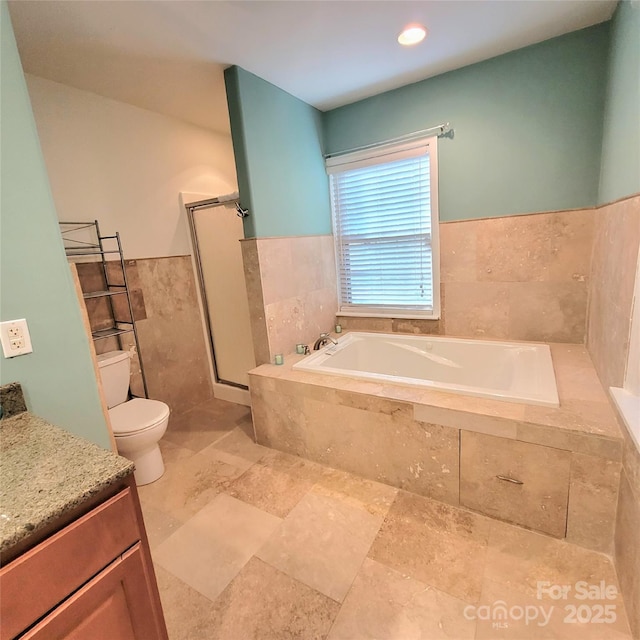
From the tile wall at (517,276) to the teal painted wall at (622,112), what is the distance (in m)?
0.34

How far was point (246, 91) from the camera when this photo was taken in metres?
2.27

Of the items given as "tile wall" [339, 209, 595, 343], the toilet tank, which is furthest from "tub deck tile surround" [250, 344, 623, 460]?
the toilet tank

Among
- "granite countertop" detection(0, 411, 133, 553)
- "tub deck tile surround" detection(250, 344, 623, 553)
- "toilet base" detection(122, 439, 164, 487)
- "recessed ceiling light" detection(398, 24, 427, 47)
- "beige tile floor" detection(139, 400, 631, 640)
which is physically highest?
"recessed ceiling light" detection(398, 24, 427, 47)

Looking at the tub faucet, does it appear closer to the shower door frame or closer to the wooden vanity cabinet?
the shower door frame

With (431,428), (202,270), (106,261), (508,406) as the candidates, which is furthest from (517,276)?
(106,261)

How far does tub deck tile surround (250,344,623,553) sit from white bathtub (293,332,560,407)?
0.27 feet

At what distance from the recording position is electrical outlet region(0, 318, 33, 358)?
1.11 meters

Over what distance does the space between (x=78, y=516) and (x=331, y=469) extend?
1.60 meters

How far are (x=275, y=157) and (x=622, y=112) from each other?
6.64 feet

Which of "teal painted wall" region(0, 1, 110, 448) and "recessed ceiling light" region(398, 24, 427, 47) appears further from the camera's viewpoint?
"recessed ceiling light" region(398, 24, 427, 47)

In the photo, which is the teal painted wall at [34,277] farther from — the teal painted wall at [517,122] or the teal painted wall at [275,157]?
the teal painted wall at [517,122]

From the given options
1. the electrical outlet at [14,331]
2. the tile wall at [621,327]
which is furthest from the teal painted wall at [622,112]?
the electrical outlet at [14,331]

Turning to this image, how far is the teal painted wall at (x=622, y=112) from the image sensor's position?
4.95 ft

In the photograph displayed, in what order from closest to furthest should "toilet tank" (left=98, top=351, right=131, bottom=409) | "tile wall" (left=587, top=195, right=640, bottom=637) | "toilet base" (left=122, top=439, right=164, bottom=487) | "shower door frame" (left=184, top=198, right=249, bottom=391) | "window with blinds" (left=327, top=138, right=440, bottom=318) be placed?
"tile wall" (left=587, top=195, right=640, bottom=637)
"toilet base" (left=122, top=439, right=164, bottom=487)
"toilet tank" (left=98, top=351, right=131, bottom=409)
"window with blinds" (left=327, top=138, right=440, bottom=318)
"shower door frame" (left=184, top=198, right=249, bottom=391)
